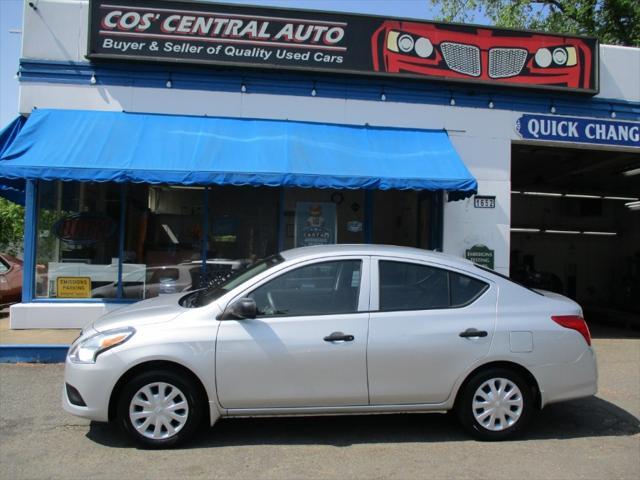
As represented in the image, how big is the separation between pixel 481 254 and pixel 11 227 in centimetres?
2330

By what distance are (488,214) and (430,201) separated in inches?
41.2

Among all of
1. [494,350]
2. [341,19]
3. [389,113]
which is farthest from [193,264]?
[494,350]

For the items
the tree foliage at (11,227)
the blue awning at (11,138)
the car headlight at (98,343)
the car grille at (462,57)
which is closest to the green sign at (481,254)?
the car grille at (462,57)

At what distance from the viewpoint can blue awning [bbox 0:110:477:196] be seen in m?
7.93

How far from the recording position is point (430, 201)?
10.3 meters

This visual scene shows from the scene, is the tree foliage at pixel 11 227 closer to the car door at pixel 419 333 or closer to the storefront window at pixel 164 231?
the storefront window at pixel 164 231

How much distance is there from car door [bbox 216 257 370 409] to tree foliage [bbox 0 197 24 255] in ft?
79.0

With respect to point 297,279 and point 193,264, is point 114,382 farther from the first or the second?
point 193,264

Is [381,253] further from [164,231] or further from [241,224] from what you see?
[164,231]

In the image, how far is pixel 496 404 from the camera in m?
4.81

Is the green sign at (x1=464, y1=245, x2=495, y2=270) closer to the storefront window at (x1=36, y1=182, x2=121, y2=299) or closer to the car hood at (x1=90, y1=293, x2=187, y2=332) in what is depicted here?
the storefront window at (x1=36, y1=182, x2=121, y2=299)

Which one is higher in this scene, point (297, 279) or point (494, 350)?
point (297, 279)

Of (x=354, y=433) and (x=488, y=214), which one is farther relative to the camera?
(x=488, y=214)

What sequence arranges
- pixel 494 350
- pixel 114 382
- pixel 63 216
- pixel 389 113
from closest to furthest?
pixel 114 382, pixel 494 350, pixel 63 216, pixel 389 113
